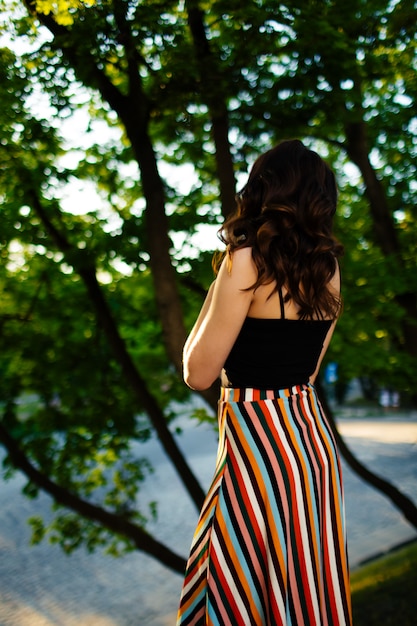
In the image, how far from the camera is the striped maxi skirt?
1679 millimetres

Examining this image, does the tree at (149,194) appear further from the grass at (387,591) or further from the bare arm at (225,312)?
the grass at (387,591)

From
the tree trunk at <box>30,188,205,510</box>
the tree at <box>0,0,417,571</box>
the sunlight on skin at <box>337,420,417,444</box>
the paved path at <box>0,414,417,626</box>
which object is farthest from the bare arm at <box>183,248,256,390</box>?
the sunlight on skin at <box>337,420,417,444</box>

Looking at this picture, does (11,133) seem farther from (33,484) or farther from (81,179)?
(33,484)

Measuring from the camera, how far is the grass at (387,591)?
6.52 metres

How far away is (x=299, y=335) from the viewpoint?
5.62 feet

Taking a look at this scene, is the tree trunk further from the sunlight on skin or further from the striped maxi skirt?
the sunlight on skin

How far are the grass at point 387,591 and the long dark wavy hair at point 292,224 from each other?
551 cm

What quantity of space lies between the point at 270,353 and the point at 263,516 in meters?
0.42

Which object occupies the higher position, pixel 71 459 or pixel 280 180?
pixel 280 180

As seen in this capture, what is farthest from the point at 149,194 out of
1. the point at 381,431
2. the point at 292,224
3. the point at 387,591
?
the point at 381,431

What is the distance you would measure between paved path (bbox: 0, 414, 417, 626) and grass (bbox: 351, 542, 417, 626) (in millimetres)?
670

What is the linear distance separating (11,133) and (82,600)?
7.83m

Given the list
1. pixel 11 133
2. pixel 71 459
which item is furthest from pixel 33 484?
pixel 11 133

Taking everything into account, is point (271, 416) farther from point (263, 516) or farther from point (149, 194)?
Answer: point (149, 194)
